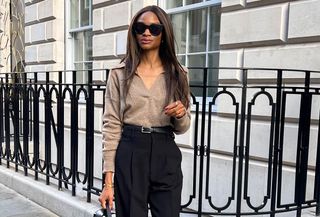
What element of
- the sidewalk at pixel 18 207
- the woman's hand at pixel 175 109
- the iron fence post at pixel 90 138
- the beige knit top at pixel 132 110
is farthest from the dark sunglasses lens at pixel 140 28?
the sidewalk at pixel 18 207

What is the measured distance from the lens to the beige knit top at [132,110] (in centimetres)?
227

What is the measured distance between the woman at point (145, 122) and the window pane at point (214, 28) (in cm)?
317

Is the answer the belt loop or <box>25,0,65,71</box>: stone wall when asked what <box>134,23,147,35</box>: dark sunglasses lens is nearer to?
the belt loop

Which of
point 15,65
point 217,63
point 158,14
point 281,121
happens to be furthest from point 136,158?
point 15,65

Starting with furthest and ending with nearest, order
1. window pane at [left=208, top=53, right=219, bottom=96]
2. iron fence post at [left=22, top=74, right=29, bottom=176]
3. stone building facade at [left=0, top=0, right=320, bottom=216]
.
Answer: iron fence post at [left=22, top=74, right=29, bottom=176]
window pane at [left=208, top=53, right=219, bottom=96]
stone building facade at [left=0, top=0, right=320, bottom=216]

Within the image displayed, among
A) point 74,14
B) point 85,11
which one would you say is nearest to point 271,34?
point 85,11

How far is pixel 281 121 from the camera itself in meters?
3.60

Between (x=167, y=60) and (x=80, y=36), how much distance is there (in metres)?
6.53

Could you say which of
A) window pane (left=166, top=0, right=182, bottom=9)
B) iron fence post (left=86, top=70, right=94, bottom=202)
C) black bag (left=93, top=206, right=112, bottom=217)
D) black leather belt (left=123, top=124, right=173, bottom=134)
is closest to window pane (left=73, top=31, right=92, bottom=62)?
window pane (left=166, top=0, right=182, bottom=9)

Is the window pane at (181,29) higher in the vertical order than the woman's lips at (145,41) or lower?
higher

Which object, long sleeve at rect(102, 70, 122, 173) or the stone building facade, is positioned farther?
the stone building facade

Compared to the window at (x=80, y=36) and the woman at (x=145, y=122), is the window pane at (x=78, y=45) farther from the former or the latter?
the woman at (x=145, y=122)

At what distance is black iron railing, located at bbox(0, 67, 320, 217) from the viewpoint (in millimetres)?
3561

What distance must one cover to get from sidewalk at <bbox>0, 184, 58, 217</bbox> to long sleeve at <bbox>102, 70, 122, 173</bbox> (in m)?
2.60
